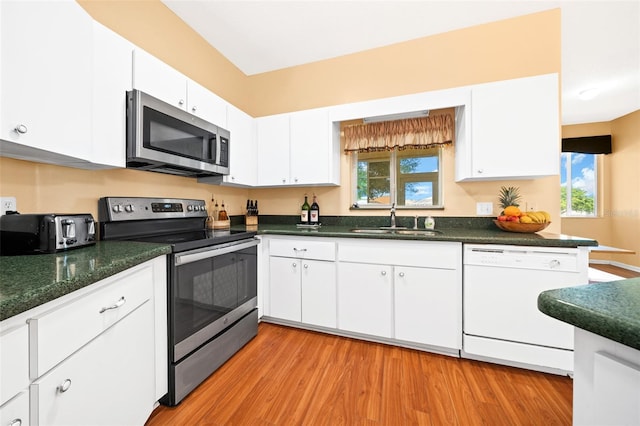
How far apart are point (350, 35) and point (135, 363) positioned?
297cm

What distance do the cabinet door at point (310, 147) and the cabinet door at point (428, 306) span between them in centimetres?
121

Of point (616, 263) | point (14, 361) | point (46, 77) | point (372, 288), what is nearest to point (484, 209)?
point (372, 288)

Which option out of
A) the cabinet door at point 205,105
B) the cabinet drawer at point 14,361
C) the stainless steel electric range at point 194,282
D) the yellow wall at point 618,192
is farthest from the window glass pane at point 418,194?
the yellow wall at point 618,192

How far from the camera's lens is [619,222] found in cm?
478

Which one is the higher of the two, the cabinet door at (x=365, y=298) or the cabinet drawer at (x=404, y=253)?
the cabinet drawer at (x=404, y=253)

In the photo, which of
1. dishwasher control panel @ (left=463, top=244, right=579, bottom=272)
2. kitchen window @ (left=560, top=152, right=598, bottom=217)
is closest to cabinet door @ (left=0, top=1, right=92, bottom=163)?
dishwasher control panel @ (left=463, top=244, right=579, bottom=272)

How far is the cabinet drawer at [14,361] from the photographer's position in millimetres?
607

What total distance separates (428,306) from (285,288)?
1174 mm

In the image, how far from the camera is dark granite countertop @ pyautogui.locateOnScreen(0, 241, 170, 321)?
2.15ft

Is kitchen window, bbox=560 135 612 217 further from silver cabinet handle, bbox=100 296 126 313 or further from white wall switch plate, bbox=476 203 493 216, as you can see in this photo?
silver cabinet handle, bbox=100 296 126 313

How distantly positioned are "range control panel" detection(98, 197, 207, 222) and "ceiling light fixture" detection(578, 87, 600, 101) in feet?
17.6

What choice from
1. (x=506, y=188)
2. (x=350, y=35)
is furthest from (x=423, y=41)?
(x=506, y=188)

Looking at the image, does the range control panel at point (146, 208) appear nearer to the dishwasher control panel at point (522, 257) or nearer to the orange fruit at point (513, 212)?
the dishwasher control panel at point (522, 257)

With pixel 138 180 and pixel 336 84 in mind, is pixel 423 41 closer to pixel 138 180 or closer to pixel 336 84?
pixel 336 84
